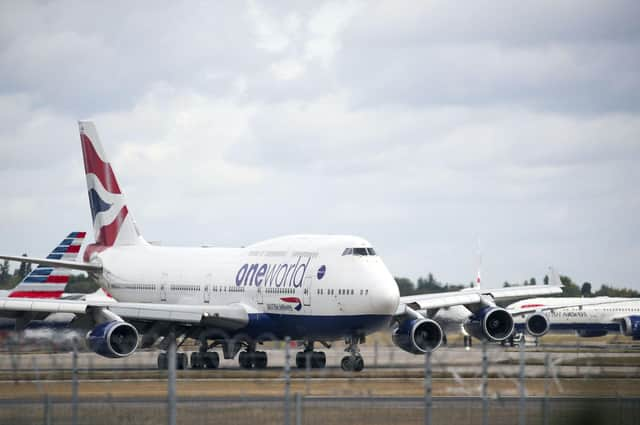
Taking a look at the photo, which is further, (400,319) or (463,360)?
(400,319)

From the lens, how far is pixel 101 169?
2576 inches

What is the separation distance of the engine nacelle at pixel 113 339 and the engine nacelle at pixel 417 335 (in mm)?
11367

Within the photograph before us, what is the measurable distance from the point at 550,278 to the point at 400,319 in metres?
48.6

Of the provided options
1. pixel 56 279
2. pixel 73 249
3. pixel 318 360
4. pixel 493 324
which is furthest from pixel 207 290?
pixel 56 279

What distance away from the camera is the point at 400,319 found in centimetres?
5394

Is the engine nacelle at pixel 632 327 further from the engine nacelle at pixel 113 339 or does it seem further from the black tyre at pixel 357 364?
the engine nacelle at pixel 113 339

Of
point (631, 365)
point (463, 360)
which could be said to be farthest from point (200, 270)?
point (463, 360)

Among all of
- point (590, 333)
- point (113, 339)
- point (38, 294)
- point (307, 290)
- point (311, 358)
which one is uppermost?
point (38, 294)

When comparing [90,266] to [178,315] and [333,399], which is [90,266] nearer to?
[178,315]

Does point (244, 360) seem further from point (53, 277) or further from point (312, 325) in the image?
point (53, 277)

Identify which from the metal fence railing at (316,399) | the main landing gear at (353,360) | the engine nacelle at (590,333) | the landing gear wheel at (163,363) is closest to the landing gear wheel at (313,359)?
the main landing gear at (353,360)

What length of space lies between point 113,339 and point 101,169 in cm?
2043

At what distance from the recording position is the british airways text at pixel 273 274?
50562 millimetres

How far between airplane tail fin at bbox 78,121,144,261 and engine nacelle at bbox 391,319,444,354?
18.5 m
